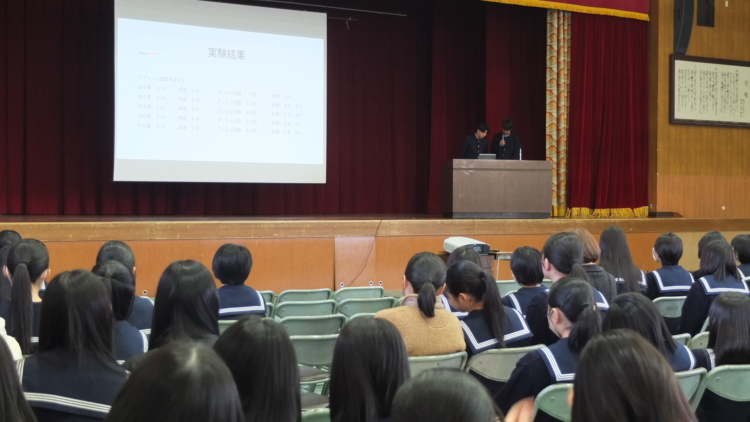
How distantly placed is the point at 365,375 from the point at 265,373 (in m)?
0.23

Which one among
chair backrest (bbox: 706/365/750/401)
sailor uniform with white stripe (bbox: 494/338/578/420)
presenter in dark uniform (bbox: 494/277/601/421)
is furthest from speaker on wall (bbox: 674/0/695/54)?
sailor uniform with white stripe (bbox: 494/338/578/420)

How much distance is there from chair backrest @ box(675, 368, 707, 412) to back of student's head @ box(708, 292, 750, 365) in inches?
8.9

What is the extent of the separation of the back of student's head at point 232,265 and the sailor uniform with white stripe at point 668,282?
2133 mm

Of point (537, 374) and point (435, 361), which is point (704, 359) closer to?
point (537, 374)

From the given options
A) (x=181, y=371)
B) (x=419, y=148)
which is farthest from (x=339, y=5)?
(x=181, y=371)

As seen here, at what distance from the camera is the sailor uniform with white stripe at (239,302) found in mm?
3178

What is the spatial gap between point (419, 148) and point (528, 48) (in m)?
1.85

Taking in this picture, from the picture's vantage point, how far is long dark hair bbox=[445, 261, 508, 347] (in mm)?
2594

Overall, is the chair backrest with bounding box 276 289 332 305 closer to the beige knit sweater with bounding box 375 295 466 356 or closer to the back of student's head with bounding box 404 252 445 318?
the back of student's head with bounding box 404 252 445 318

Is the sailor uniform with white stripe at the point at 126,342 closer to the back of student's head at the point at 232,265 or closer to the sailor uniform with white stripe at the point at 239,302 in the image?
the sailor uniform with white stripe at the point at 239,302

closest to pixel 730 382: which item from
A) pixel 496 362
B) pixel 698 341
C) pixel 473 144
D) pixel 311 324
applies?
pixel 698 341

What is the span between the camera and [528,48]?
29.7 feet

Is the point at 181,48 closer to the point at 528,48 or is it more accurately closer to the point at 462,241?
the point at 462,241

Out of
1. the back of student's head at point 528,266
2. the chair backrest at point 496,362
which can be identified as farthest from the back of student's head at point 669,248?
the chair backrest at point 496,362
